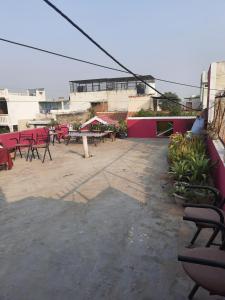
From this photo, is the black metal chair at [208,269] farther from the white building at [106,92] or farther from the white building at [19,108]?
the white building at [106,92]

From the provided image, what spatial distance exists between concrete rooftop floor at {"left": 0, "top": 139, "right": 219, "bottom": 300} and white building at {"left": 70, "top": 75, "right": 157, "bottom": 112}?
25468 millimetres

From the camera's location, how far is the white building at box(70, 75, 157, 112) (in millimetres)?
32219

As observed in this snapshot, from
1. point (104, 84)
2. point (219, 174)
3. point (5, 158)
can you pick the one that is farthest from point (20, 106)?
point (219, 174)

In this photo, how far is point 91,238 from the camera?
3.79m

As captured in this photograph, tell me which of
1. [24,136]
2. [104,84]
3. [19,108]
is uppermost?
[104,84]

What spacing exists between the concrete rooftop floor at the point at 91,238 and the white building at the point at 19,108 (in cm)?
2323

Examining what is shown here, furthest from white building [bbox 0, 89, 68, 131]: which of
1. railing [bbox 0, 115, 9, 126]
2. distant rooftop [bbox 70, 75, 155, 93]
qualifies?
distant rooftop [bbox 70, 75, 155, 93]

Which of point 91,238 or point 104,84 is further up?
point 104,84

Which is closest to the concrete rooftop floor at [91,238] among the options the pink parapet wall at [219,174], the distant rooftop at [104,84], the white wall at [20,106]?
the pink parapet wall at [219,174]

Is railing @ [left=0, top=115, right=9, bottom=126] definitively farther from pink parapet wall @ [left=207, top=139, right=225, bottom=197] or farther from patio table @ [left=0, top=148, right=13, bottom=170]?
pink parapet wall @ [left=207, top=139, right=225, bottom=197]

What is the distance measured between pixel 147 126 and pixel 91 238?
43.1ft

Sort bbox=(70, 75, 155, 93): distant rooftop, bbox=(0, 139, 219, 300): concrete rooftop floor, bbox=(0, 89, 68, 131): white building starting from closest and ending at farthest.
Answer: bbox=(0, 139, 219, 300): concrete rooftop floor
bbox=(0, 89, 68, 131): white building
bbox=(70, 75, 155, 93): distant rooftop

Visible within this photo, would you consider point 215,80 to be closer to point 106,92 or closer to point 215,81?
point 215,81

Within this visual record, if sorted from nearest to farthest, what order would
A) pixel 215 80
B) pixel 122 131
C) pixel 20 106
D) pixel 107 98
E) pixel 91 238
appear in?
pixel 91 238 → pixel 215 80 → pixel 122 131 → pixel 20 106 → pixel 107 98
